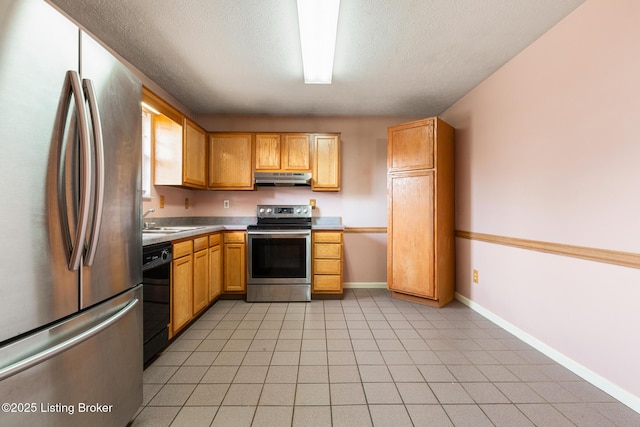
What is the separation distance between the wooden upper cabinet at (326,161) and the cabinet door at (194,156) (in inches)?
56.7

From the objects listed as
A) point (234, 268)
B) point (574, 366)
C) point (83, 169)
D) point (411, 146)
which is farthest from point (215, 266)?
point (574, 366)

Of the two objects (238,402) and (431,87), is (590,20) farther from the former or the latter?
(238,402)

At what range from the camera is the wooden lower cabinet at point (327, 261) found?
10.3 feet

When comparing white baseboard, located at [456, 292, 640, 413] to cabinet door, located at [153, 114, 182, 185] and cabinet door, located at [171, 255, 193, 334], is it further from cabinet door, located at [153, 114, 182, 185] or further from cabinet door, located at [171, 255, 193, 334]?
cabinet door, located at [153, 114, 182, 185]

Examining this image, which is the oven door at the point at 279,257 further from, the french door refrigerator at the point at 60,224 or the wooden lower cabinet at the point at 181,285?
the french door refrigerator at the point at 60,224

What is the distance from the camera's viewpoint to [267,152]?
3.37 m

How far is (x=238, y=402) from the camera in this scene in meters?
1.44

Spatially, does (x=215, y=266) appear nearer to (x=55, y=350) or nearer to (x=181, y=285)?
(x=181, y=285)

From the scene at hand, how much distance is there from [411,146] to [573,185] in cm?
153

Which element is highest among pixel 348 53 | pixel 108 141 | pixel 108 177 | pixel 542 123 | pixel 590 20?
pixel 348 53

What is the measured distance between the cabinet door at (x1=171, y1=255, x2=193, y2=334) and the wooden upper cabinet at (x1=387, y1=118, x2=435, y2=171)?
8.23 ft

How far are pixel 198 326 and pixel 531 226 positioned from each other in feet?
10.2

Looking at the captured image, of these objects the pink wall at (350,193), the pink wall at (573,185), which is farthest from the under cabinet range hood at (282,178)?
the pink wall at (573,185)

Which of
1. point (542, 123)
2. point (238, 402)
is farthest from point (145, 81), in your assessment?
point (542, 123)
